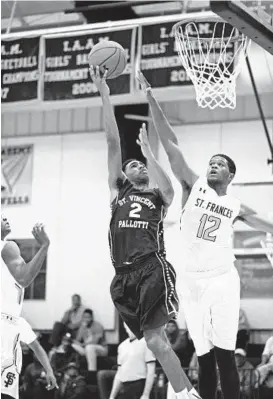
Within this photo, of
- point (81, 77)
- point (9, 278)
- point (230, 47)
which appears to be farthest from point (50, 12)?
point (9, 278)

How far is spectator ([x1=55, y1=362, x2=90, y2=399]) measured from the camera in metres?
13.3

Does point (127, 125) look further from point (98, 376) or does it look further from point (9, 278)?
point (9, 278)

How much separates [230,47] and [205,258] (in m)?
5.65

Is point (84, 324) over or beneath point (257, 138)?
beneath

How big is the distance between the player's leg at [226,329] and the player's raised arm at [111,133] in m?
1.27

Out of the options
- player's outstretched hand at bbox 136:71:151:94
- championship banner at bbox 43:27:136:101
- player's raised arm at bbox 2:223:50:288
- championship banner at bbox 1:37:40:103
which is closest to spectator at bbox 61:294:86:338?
championship banner at bbox 1:37:40:103

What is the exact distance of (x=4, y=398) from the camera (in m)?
6.64

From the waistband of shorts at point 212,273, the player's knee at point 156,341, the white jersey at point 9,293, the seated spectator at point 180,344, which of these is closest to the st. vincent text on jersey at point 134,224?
the waistband of shorts at point 212,273

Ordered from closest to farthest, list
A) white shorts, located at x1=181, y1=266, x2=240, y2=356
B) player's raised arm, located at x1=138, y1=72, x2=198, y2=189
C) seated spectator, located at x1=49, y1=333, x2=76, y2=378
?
white shorts, located at x1=181, y1=266, x2=240, y2=356 → player's raised arm, located at x1=138, y1=72, x2=198, y2=189 → seated spectator, located at x1=49, y1=333, x2=76, y2=378

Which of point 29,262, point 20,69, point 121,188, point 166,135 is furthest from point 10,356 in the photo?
point 20,69

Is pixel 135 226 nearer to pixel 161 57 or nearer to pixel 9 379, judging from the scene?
pixel 9 379

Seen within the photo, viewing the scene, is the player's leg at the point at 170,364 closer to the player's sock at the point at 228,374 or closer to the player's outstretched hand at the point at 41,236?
the player's sock at the point at 228,374

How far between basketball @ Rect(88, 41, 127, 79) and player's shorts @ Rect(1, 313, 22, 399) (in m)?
2.41

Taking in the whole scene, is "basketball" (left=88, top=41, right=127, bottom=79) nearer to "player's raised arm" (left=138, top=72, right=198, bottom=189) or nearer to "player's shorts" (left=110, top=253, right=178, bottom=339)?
Answer: "player's raised arm" (left=138, top=72, right=198, bottom=189)
